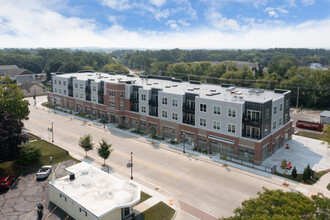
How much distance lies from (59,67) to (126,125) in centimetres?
9508

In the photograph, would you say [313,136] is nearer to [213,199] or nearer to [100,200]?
[213,199]

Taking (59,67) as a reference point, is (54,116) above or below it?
below

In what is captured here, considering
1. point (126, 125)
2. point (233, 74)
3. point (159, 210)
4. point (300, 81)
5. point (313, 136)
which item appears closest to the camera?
point (159, 210)

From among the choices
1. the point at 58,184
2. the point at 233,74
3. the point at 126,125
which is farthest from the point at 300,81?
the point at 58,184

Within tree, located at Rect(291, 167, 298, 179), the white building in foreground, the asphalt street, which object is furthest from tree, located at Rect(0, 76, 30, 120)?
tree, located at Rect(291, 167, 298, 179)

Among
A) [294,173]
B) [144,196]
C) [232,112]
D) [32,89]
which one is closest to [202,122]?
[232,112]

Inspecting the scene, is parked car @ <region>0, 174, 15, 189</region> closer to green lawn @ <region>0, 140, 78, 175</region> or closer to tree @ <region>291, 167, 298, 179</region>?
green lawn @ <region>0, 140, 78, 175</region>

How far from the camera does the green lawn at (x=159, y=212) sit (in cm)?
3027

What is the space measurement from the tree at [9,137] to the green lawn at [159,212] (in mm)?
24255

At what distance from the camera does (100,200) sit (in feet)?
94.5

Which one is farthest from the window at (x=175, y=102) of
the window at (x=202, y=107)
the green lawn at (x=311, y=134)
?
the green lawn at (x=311, y=134)

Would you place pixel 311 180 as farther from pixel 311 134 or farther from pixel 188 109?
pixel 311 134

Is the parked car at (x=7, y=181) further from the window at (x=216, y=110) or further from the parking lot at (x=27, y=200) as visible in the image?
the window at (x=216, y=110)

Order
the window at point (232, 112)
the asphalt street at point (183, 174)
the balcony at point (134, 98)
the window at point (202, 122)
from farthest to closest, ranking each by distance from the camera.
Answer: the balcony at point (134, 98) → the window at point (202, 122) → the window at point (232, 112) → the asphalt street at point (183, 174)
